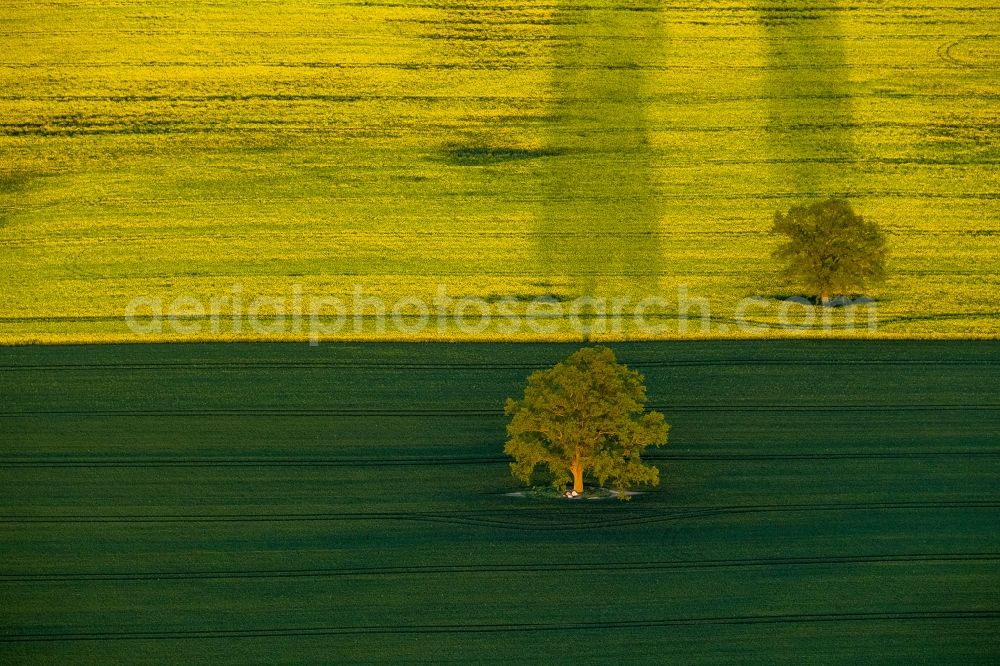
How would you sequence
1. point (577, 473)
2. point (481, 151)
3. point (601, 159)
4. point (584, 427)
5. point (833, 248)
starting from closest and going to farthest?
1. point (584, 427)
2. point (577, 473)
3. point (833, 248)
4. point (601, 159)
5. point (481, 151)

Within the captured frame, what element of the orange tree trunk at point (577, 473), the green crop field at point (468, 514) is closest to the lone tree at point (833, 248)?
the green crop field at point (468, 514)

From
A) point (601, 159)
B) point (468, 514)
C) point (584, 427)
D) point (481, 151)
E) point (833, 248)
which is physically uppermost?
point (481, 151)

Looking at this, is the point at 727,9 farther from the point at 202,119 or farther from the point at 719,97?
the point at 202,119

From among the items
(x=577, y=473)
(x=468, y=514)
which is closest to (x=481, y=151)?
(x=577, y=473)

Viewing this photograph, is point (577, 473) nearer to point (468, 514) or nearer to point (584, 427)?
point (584, 427)

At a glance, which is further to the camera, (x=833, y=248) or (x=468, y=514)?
(x=833, y=248)

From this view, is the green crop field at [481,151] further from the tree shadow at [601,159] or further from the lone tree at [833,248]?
the lone tree at [833,248]

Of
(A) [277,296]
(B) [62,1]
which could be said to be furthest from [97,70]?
(A) [277,296]

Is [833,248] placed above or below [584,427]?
above
